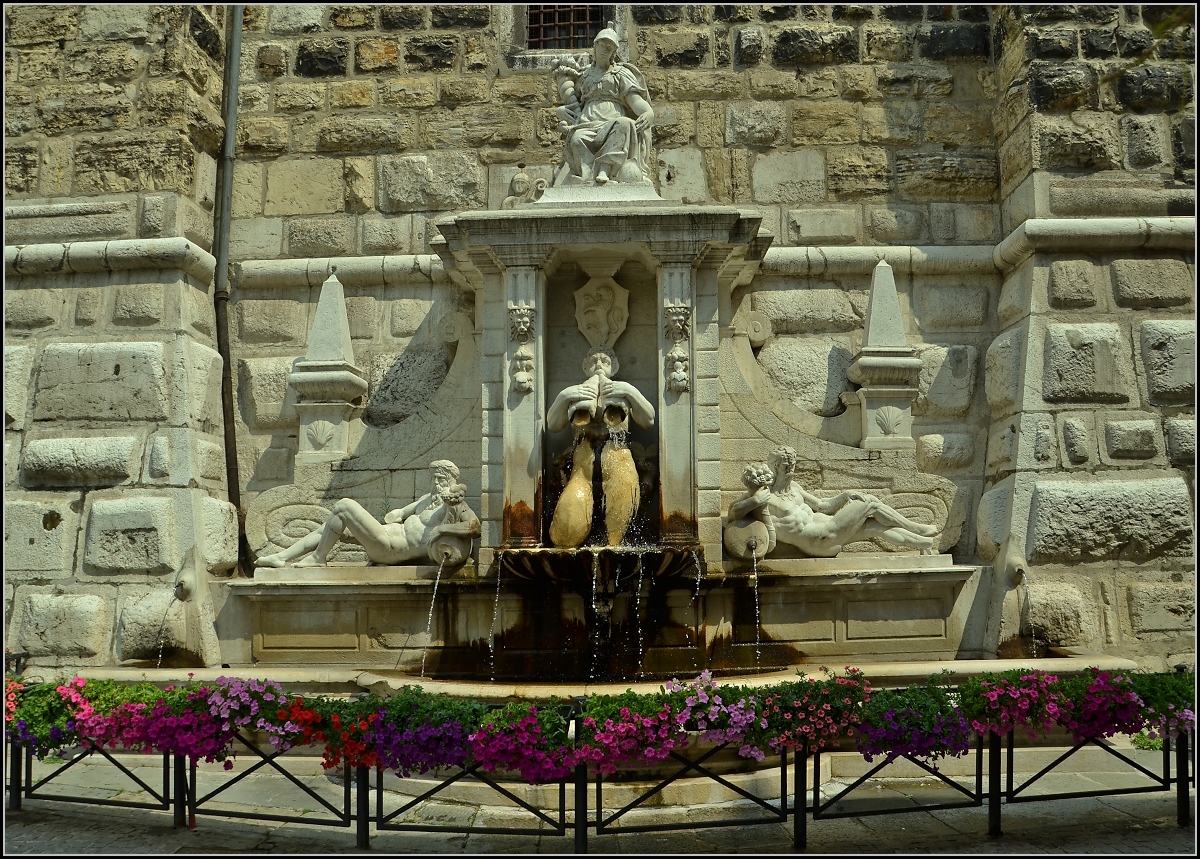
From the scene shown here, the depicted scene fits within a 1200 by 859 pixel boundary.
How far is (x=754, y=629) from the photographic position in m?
6.89

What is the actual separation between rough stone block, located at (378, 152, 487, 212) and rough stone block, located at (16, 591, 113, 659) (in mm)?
4099

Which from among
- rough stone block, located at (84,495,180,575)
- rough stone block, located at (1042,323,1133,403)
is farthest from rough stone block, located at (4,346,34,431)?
rough stone block, located at (1042,323,1133,403)

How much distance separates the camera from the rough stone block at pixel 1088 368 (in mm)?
7562

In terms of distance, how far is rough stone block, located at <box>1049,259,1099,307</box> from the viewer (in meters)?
7.79

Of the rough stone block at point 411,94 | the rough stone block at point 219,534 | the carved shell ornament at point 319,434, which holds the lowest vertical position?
the rough stone block at point 219,534

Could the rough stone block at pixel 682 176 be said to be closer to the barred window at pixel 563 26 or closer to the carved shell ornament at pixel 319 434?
the barred window at pixel 563 26

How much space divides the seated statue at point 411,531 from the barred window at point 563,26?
15.1ft

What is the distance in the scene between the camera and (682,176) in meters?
8.95

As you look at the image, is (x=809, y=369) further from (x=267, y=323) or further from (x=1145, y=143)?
(x=267, y=323)

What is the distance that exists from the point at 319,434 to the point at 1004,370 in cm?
558

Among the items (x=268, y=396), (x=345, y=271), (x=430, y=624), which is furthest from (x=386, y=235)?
(x=430, y=624)

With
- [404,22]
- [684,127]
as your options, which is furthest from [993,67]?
[404,22]

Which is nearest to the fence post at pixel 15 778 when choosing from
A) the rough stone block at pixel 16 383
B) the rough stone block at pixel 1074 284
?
the rough stone block at pixel 16 383

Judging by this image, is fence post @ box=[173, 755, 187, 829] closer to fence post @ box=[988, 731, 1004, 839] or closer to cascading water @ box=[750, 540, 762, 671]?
cascading water @ box=[750, 540, 762, 671]
